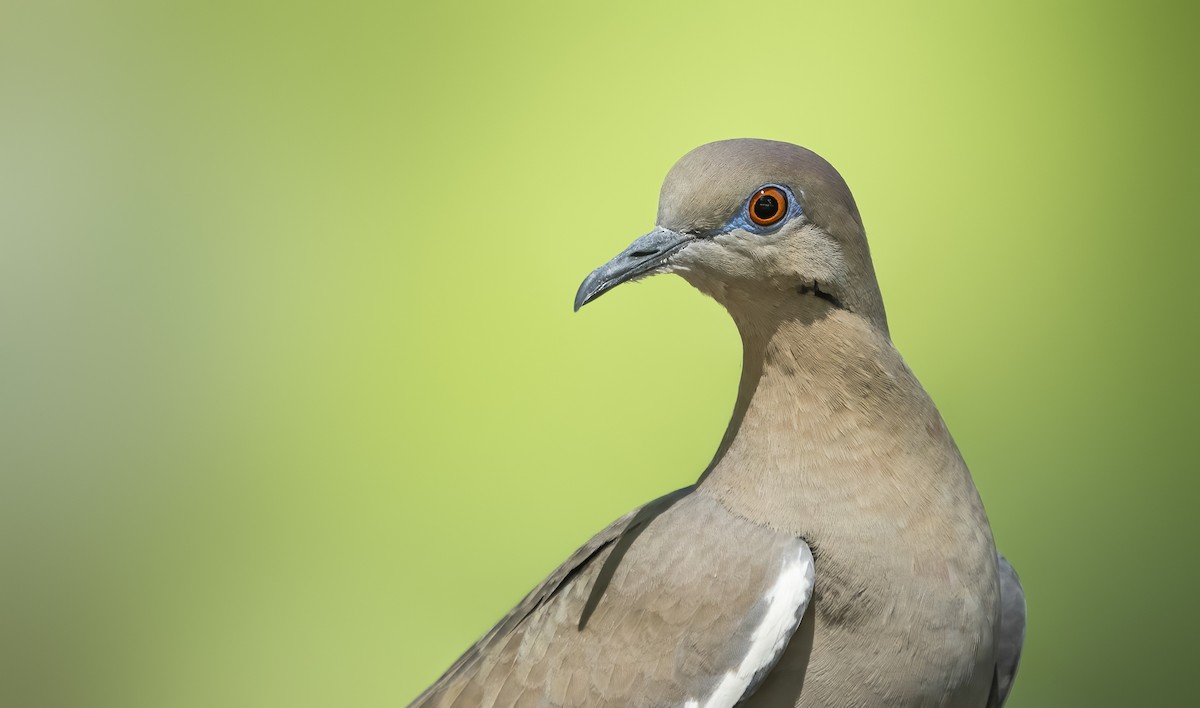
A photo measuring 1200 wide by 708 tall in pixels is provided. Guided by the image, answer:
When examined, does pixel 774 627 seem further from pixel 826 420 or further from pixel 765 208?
pixel 765 208

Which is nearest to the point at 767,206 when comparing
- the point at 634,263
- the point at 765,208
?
the point at 765,208

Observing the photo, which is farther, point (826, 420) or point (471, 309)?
point (471, 309)

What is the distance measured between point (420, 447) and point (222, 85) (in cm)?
75

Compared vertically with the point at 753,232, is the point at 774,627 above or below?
below

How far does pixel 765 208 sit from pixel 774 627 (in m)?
0.37

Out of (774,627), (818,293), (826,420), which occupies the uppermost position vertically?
(818,293)

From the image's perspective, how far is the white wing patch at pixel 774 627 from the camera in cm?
99

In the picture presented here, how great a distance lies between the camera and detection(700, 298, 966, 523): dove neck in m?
1.06

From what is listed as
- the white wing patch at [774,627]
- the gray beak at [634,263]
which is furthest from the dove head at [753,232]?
the white wing patch at [774,627]

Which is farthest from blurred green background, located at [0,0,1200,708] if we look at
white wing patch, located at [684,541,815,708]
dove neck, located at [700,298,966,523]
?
white wing patch, located at [684,541,815,708]

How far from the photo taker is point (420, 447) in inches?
79.7

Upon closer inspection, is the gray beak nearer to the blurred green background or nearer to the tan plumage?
the tan plumage

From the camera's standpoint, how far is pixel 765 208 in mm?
1013

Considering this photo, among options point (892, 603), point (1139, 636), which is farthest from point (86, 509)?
point (1139, 636)
